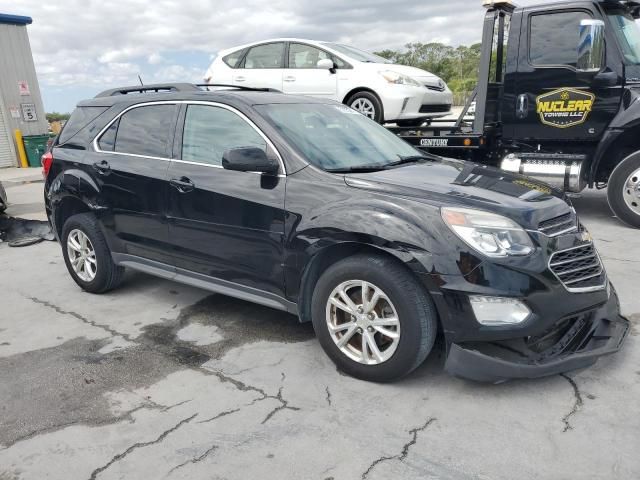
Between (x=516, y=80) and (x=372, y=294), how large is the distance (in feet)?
16.4

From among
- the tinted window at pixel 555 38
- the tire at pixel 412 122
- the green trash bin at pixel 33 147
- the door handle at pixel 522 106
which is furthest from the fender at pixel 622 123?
the green trash bin at pixel 33 147

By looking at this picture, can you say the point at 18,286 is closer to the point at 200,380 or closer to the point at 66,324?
the point at 66,324

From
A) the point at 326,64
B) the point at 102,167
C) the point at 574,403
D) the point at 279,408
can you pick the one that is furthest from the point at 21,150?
the point at 574,403

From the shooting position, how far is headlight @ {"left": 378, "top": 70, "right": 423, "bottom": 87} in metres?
7.88

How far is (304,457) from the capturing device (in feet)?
8.21

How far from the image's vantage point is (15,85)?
1625 centimetres

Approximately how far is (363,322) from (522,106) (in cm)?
501

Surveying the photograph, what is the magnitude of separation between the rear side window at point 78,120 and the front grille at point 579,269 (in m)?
3.77

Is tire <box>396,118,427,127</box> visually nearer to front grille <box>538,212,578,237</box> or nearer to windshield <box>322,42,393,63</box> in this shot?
windshield <box>322,42,393,63</box>

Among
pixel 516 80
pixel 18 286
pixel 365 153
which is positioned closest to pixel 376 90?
pixel 516 80

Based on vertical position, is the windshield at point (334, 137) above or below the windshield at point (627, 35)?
below

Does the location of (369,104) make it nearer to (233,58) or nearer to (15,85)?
(233,58)

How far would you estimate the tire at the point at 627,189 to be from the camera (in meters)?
6.29

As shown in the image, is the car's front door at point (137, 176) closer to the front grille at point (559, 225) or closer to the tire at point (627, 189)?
the front grille at point (559, 225)
